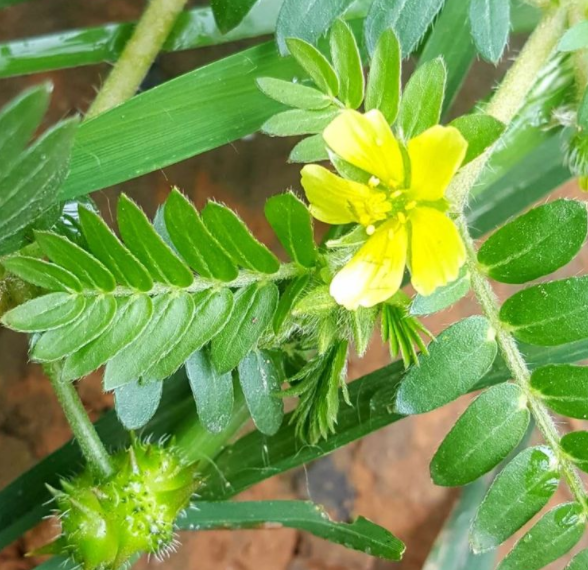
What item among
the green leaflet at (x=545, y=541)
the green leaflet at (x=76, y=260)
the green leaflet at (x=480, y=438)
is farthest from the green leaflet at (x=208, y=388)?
the green leaflet at (x=545, y=541)

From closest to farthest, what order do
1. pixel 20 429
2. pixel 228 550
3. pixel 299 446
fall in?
1. pixel 299 446
2. pixel 20 429
3. pixel 228 550

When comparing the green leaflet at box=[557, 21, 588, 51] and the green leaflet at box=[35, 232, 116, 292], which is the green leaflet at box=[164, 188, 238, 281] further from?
the green leaflet at box=[557, 21, 588, 51]

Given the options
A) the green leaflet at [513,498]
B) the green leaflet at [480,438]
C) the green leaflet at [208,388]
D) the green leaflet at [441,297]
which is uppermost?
the green leaflet at [441,297]

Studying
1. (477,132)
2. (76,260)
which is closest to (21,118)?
(76,260)

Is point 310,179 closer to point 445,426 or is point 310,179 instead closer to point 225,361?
point 225,361

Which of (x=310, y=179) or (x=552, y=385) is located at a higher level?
(x=310, y=179)

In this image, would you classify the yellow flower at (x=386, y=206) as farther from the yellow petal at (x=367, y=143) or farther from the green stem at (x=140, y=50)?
the green stem at (x=140, y=50)

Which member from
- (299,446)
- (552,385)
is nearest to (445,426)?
(299,446)
